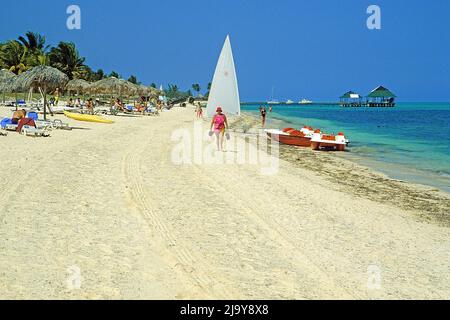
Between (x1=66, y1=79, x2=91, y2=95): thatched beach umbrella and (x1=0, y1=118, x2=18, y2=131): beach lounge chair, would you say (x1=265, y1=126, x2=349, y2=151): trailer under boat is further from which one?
(x1=66, y1=79, x2=91, y2=95): thatched beach umbrella

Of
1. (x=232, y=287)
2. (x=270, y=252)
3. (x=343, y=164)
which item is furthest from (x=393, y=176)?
(x=232, y=287)

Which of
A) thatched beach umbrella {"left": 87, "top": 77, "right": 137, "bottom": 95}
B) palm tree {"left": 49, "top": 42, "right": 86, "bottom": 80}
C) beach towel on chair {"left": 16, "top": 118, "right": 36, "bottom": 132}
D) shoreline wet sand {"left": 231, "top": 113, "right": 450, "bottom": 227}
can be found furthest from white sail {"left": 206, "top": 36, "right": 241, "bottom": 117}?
palm tree {"left": 49, "top": 42, "right": 86, "bottom": 80}

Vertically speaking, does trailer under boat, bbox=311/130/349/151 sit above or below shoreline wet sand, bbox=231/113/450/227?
above

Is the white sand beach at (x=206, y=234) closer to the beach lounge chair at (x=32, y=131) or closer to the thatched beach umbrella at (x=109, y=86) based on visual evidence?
the beach lounge chair at (x=32, y=131)

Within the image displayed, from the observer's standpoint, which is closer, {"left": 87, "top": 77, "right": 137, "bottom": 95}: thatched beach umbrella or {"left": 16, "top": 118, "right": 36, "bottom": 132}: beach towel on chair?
{"left": 16, "top": 118, "right": 36, "bottom": 132}: beach towel on chair

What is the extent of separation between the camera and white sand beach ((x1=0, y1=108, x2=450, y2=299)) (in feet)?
13.4

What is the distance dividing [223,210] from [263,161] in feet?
19.9

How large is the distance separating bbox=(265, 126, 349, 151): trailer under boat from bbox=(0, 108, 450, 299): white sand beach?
7894 millimetres

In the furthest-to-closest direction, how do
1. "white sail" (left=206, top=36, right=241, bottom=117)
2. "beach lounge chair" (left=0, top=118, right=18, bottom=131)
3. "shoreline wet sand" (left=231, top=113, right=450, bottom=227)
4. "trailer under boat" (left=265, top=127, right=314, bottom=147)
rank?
"trailer under boat" (left=265, top=127, right=314, bottom=147)
"white sail" (left=206, top=36, right=241, bottom=117)
"beach lounge chair" (left=0, top=118, right=18, bottom=131)
"shoreline wet sand" (left=231, top=113, right=450, bottom=227)

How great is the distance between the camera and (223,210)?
22.2 ft

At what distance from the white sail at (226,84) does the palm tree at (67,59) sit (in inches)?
1542

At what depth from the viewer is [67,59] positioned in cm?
5319

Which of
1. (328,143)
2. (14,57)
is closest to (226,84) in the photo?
(328,143)
